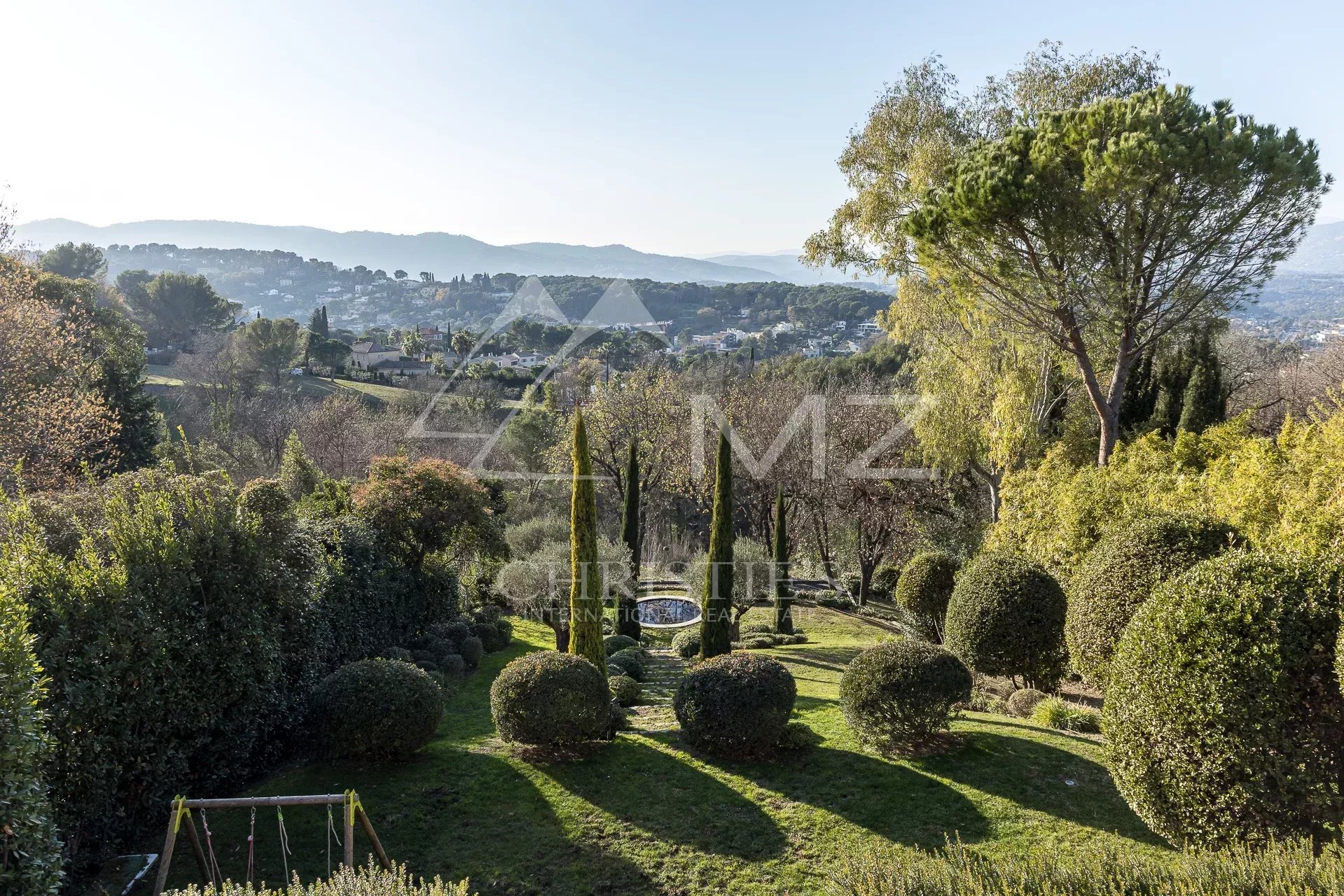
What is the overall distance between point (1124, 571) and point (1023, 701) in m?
2.79

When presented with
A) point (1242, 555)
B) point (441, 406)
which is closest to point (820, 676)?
point (1242, 555)

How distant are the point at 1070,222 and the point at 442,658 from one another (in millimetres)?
13563

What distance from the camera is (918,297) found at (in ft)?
60.0

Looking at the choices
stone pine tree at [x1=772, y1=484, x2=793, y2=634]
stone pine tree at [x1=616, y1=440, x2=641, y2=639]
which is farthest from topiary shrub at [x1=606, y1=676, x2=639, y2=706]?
stone pine tree at [x1=772, y1=484, x2=793, y2=634]

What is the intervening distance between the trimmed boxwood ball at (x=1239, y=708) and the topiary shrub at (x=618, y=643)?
38.1 feet

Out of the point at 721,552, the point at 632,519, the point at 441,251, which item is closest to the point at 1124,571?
the point at 721,552

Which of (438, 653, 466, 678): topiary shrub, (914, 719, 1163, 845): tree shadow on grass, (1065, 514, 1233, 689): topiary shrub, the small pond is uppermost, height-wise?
(1065, 514, 1233, 689): topiary shrub

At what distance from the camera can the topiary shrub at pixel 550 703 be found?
8016 millimetres

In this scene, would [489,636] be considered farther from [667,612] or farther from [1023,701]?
[1023,701]

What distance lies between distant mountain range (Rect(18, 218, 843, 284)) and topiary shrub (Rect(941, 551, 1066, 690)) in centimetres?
10870

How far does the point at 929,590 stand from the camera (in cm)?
1374

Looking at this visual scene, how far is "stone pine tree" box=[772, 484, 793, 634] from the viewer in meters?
19.0

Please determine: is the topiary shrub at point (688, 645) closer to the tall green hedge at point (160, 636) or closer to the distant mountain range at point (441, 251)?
the tall green hedge at point (160, 636)

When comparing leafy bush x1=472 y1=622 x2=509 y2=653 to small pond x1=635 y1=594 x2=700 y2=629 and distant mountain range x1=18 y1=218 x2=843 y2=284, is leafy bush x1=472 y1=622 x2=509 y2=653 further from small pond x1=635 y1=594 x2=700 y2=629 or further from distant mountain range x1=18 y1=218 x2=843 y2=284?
distant mountain range x1=18 y1=218 x2=843 y2=284
